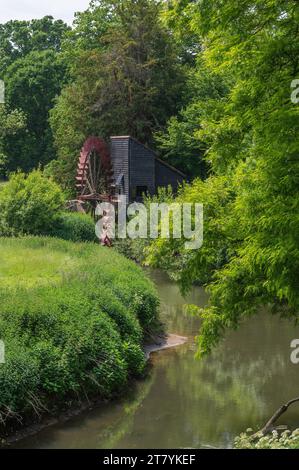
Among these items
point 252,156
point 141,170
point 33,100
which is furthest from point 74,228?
point 33,100

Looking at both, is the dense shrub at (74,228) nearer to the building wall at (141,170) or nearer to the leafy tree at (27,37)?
the building wall at (141,170)

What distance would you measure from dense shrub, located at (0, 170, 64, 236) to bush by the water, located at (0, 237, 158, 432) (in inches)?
279

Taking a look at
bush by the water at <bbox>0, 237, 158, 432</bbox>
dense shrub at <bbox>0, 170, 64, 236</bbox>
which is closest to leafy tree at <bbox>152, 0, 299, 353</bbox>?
bush by the water at <bbox>0, 237, 158, 432</bbox>

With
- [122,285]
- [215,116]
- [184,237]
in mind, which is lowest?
[122,285]

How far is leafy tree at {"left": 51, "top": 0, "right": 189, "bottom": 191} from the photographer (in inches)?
1486

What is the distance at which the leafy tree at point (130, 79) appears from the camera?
37750 millimetres

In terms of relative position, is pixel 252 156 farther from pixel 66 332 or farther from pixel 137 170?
pixel 137 170

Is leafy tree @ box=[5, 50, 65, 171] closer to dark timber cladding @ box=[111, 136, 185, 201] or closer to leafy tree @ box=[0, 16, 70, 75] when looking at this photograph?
leafy tree @ box=[0, 16, 70, 75]

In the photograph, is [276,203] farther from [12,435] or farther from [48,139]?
[48,139]

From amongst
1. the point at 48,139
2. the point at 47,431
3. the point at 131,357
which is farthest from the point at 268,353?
the point at 48,139

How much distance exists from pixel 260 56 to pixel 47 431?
22.6 ft

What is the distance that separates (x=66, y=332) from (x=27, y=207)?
1250cm

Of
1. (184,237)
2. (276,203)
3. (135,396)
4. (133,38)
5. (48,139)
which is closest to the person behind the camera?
(276,203)

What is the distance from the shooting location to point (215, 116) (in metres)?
11.9
